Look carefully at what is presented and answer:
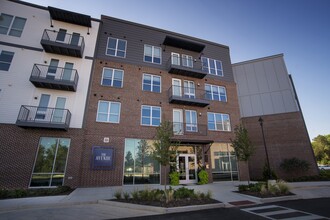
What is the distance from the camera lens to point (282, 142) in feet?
64.8

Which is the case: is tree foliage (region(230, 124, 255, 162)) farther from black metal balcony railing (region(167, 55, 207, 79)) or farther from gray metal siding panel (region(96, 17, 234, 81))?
gray metal siding panel (region(96, 17, 234, 81))

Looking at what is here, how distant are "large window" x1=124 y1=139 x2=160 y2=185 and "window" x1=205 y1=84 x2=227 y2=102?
9022 millimetres

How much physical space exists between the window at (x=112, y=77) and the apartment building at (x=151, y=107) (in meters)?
0.09

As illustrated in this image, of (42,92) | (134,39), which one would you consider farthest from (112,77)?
(42,92)

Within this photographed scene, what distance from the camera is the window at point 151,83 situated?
16656 millimetres

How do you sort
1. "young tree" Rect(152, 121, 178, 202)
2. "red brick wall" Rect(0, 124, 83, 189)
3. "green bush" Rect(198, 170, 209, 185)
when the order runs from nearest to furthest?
"young tree" Rect(152, 121, 178, 202), "red brick wall" Rect(0, 124, 83, 189), "green bush" Rect(198, 170, 209, 185)

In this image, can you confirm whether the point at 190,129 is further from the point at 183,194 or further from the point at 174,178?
the point at 183,194

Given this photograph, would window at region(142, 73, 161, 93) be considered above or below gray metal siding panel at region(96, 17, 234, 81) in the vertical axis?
below

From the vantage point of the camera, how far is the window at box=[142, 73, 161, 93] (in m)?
16.7

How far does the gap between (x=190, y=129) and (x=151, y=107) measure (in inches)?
175

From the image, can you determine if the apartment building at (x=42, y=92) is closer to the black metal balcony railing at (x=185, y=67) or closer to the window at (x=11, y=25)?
the window at (x=11, y=25)

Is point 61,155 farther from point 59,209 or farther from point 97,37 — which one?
point 97,37

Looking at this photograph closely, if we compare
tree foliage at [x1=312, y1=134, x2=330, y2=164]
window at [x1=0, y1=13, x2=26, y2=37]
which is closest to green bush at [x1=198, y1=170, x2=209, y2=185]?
window at [x1=0, y1=13, x2=26, y2=37]

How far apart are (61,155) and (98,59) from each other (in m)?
9.06
